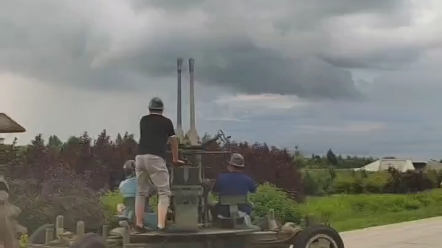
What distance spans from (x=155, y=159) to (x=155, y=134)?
29 centimetres

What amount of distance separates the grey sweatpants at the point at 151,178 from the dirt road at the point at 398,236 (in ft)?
21.9

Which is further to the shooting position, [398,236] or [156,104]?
[398,236]

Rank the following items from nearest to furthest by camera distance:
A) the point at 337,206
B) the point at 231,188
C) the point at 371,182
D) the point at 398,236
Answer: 1. the point at 231,188
2. the point at 398,236
3. the point at 337,206
4. the point at 371,182

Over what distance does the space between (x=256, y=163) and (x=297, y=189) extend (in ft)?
4.73

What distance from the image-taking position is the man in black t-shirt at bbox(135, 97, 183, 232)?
9805 mm

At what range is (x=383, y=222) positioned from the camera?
22531 millimetres

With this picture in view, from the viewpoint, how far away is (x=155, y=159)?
984 centimetres

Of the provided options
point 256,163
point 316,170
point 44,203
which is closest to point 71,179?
point 44,203

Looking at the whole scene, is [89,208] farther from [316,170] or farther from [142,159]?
[316,170]

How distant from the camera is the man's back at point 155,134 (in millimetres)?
9875

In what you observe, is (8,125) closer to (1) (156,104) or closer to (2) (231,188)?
(1) (156,104)

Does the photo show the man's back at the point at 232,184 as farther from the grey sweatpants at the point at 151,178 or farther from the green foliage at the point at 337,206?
the green foliage at the point at 337,206

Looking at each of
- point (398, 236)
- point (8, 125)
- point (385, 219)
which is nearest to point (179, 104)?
point (8, 125)

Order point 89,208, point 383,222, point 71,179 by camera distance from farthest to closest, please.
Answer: point 383,222, point 71,179, point 89,208
